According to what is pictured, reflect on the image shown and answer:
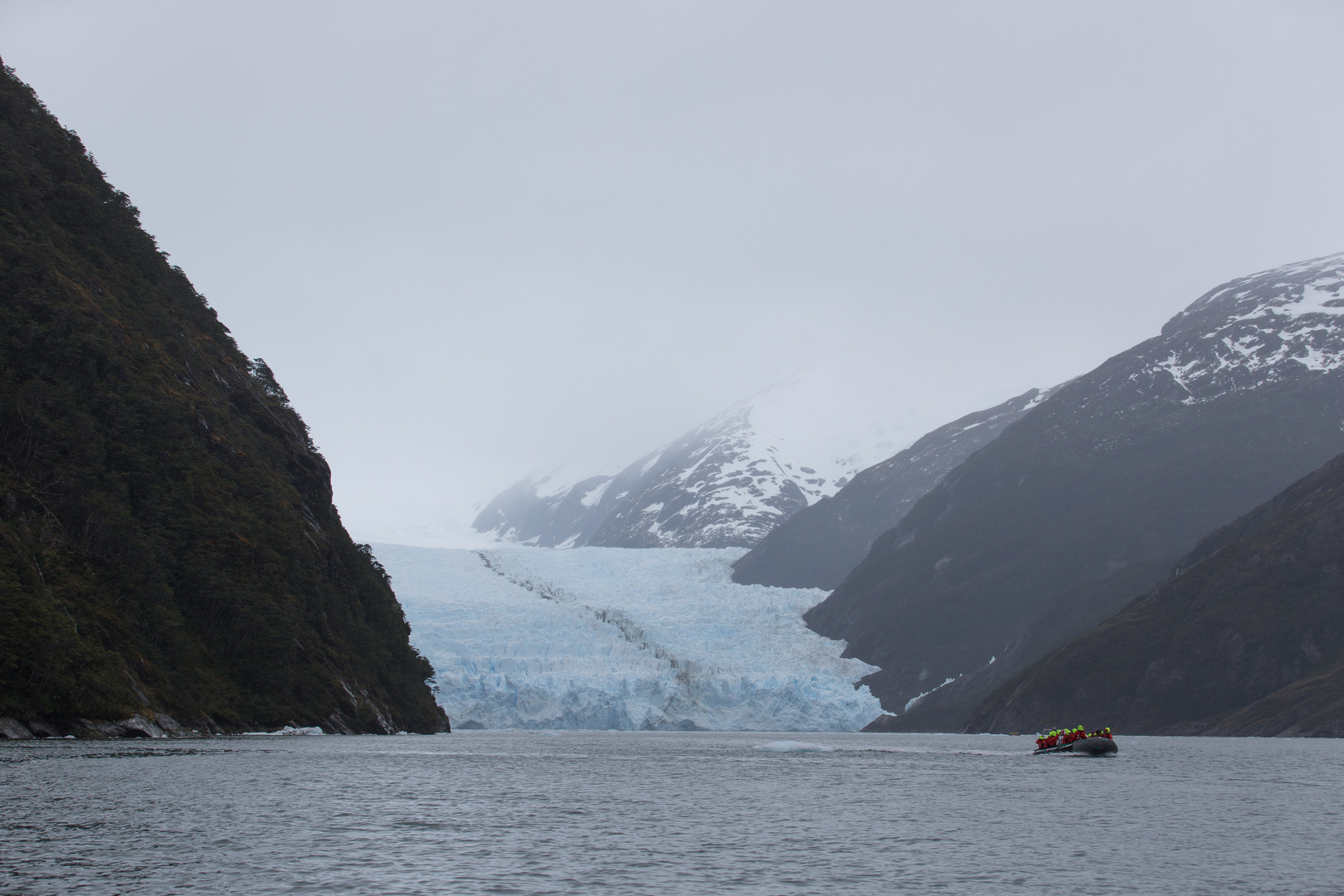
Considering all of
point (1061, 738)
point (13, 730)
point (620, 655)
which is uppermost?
point (13, 730)

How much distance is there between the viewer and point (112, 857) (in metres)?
25.9

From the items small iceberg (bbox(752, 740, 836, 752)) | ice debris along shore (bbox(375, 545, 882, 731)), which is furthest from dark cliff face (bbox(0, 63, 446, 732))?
small iceberg (bbox(752, 740, 836, 752))

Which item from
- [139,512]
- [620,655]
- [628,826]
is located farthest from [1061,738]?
[139,512]

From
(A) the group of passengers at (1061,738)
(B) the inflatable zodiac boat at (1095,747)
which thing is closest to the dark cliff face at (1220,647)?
(A) the group of passengers at (1061,738)

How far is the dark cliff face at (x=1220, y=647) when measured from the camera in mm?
122625

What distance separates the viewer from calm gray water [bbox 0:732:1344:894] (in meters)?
25.6

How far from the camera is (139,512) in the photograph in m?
71.5

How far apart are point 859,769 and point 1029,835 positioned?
29.0m

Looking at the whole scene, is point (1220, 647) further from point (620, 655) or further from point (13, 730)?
point (13, 730)

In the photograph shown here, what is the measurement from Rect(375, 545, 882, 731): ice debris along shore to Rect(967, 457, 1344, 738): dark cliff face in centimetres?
2282

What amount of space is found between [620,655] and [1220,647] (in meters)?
65.4

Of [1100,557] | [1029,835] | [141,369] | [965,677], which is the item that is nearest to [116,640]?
[141,369]

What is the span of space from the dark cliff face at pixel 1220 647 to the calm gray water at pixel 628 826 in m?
66.4

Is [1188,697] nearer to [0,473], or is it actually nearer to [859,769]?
[859,769]
